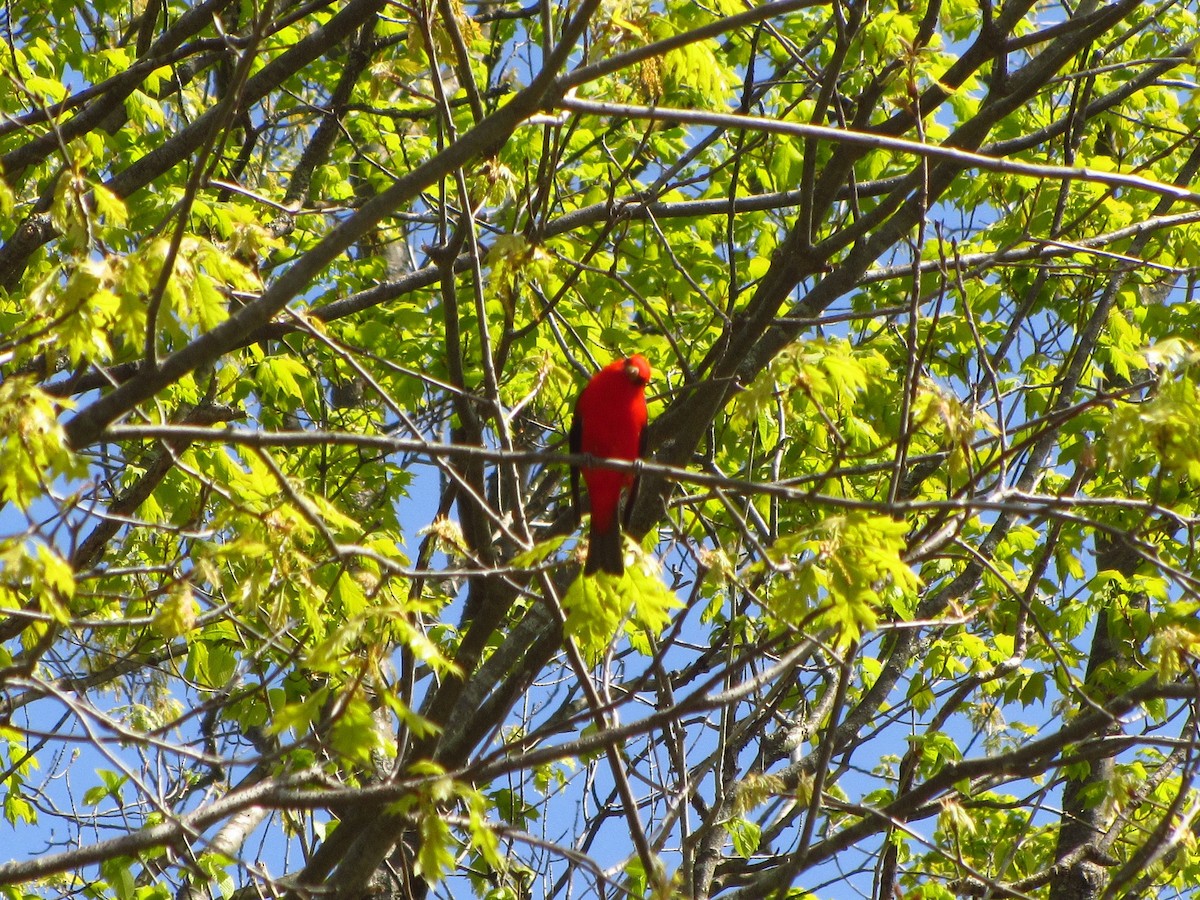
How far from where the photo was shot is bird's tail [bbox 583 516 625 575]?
338cm

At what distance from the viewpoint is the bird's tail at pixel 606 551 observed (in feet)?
11.1

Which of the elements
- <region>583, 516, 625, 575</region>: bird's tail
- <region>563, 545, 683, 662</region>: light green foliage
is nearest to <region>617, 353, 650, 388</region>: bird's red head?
<region>583, 516, 625, 575</region>: bird's tail

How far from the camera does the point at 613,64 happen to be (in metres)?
2.66

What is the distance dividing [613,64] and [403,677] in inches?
Answer: 106

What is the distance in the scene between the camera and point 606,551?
359cm

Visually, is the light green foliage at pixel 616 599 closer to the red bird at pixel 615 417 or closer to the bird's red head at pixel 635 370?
the red bird at pixel 615 417

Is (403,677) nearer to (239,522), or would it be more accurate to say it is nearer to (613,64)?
(239,522)

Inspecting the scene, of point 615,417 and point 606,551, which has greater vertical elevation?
point 615,417

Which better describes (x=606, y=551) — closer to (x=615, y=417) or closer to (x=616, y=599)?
(x=616, y=599)

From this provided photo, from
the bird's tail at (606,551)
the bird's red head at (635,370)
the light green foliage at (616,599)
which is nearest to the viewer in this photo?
the light green foliage at (616,599)

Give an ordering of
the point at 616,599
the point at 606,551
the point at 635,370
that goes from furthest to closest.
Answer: the point at 635,370 < the point at 606,551 < the point at 616,599

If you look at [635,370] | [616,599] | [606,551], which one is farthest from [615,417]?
[616,599]

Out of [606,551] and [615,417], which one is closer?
[606,551]

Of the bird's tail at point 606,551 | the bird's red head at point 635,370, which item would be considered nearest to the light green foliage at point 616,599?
the bird's tail at point 606,551
